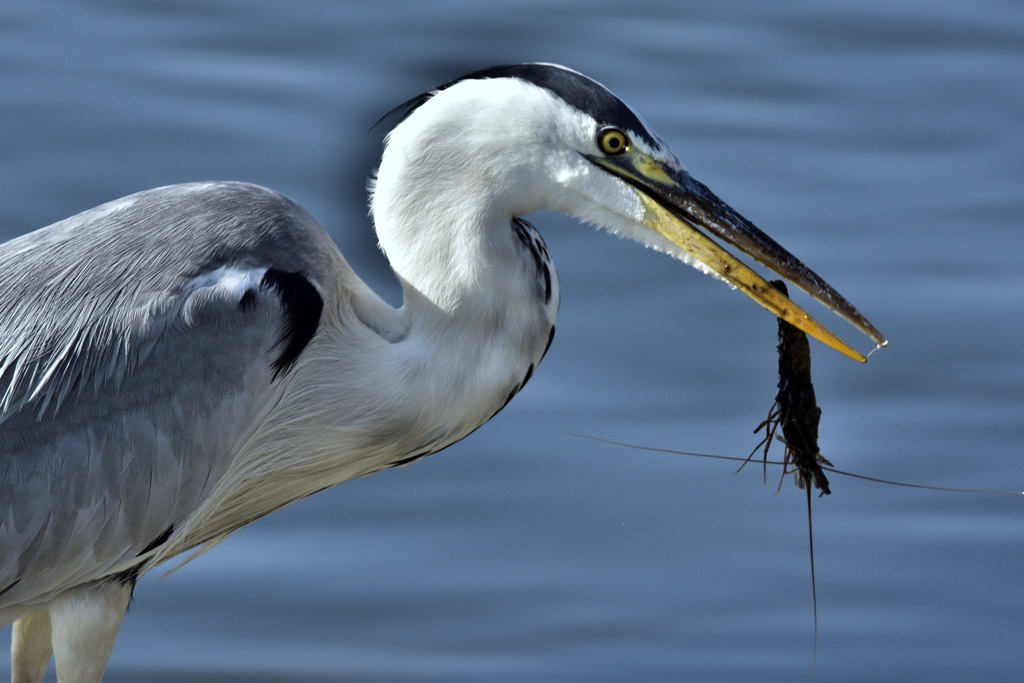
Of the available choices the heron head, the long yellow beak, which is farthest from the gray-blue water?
the long yellow beak

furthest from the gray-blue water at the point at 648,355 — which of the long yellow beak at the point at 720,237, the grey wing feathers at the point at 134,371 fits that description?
the long yellow beak at the point at 720,237

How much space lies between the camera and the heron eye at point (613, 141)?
11.0 feet

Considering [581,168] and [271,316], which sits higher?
[581,168]

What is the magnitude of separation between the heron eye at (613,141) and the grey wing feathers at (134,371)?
69cm

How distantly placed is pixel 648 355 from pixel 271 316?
2.20m

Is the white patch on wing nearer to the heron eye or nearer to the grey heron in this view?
the grey heron

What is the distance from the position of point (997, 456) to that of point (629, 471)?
3.87 feet

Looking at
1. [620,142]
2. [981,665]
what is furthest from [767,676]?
[620,142]

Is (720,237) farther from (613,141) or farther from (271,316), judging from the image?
(271,316)

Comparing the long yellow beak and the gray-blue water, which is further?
the gray-blue water

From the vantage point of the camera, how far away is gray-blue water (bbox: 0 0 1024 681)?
4.56 m

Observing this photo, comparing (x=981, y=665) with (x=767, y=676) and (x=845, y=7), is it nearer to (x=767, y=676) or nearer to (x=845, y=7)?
(x=767, y=676)


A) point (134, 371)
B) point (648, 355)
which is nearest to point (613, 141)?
point (134, 371)

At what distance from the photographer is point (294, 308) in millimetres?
3457
